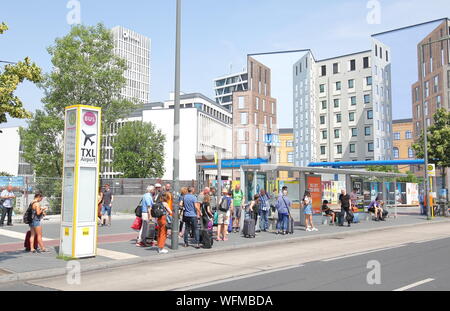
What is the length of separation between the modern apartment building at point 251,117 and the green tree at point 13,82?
6168 cm

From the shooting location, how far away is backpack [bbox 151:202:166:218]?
40.8ft

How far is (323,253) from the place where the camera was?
12.4 metres

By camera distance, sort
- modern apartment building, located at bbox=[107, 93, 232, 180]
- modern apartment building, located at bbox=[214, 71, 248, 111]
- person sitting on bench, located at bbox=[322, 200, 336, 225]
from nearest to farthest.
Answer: person sitting on bench, located at bbox=[322, 200, 336, 225], modern apartment building, located at bbox=[107, 93, 232, 180], modern apartment building, located at bbox=[214, 71, 248, 111]

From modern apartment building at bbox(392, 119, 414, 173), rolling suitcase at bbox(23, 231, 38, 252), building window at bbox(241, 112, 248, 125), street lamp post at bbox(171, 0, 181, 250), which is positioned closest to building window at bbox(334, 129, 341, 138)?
building window at bbox(241, 112, 248, 125)

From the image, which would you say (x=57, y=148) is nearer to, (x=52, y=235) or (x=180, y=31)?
(x=52, y=235)

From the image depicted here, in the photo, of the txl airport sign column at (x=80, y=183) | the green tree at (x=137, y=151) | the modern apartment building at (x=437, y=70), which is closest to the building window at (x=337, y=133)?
the modern apartment building at (x=437, y=70)

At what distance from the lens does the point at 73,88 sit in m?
31.6

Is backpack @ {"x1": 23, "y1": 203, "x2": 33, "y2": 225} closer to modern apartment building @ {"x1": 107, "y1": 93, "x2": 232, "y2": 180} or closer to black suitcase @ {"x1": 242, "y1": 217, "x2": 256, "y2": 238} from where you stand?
black suitcase @ {"x1": 242, "y1": 217, "x2": 256, "y2": 238}

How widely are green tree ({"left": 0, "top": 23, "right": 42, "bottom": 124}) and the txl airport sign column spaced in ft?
4.02

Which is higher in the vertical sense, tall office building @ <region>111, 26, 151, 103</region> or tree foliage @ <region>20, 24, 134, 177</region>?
tall office building @ <region>111, 26, 151, 103</region>

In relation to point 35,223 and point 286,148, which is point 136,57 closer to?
point 286,148

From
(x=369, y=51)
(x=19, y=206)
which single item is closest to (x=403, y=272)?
(x=19, y=206)

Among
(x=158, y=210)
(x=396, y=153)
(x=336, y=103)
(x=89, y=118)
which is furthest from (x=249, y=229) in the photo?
(x=396, y=153)

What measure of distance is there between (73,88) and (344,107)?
57193 mm
